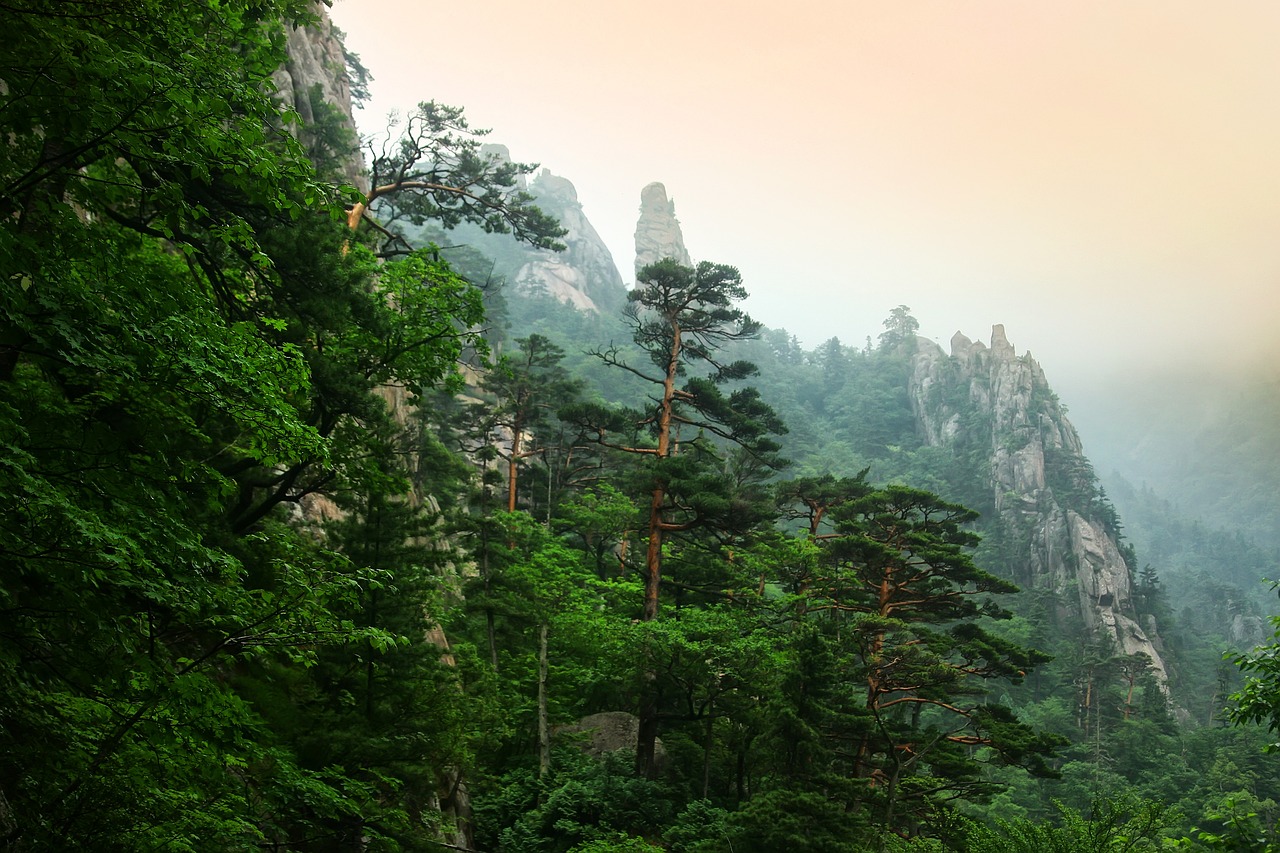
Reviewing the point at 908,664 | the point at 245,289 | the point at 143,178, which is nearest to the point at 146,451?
the point at 143,178

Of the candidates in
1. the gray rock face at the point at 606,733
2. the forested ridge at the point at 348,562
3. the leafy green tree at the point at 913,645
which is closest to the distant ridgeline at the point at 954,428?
the forested ridge at the point at 348,562

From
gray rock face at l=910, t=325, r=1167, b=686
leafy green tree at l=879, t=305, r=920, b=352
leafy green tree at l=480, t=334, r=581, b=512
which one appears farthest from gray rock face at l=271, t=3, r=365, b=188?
leafy green tree at l=879, t=305, r=920, b=352

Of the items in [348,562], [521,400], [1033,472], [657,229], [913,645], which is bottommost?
[348,562]

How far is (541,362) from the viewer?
28.7m

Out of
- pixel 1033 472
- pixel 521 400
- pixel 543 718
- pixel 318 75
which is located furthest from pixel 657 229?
pixel 543 718

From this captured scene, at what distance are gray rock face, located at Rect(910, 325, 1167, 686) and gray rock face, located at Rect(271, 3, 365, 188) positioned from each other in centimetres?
5230

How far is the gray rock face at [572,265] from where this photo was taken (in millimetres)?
84062

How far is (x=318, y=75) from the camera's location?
29.6m

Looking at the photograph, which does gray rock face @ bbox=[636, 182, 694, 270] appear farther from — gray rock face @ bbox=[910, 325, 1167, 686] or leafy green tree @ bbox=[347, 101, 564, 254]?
leafy green tree @ bbox=[347, 101, 564, 254]

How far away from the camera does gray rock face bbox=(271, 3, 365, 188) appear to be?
23.8m

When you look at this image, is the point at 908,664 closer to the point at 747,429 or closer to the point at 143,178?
the point at 747,429

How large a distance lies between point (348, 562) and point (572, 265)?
285 feet

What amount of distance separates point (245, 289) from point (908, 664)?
15.3 metres

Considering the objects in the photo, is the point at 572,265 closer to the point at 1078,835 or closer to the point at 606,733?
the point at 606,733
